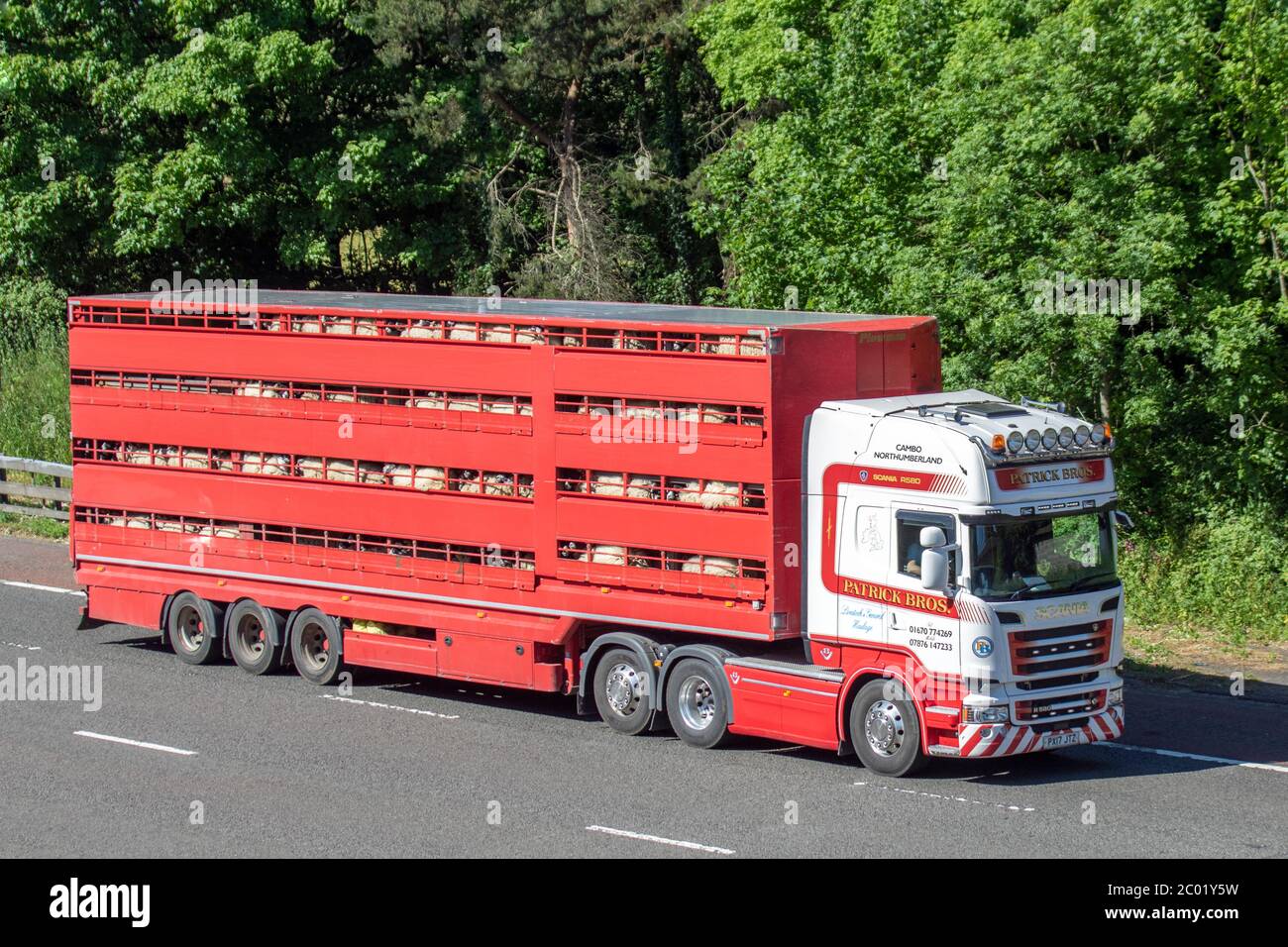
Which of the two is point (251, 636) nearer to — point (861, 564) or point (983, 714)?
point (861, 564)

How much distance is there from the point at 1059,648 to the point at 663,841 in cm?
381

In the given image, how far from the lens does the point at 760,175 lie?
2483cm

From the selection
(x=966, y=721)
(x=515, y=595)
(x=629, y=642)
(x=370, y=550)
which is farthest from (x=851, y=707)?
(x=370, y=550)

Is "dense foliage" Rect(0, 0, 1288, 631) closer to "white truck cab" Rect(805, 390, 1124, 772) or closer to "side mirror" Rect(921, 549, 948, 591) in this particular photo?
"white truck cab" Rect(805, 390, 1124, 772)

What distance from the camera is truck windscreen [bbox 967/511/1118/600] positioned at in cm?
1288

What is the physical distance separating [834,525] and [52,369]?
22112 millimetres

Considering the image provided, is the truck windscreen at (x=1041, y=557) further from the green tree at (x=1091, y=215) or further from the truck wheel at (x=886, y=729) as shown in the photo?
the green tree at (x=1091, y=215)

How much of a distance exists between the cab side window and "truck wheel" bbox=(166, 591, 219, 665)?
8356 mm

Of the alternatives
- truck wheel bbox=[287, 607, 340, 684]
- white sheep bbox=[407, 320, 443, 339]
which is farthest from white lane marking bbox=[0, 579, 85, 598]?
white sheep bbox=[407, 320, 443, 339]

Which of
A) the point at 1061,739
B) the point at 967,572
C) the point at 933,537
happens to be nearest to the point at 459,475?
the point at 933,537

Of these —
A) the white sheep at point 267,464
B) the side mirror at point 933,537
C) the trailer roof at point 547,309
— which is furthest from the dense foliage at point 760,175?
the white sheep at point 267,464
